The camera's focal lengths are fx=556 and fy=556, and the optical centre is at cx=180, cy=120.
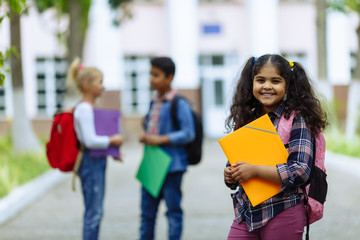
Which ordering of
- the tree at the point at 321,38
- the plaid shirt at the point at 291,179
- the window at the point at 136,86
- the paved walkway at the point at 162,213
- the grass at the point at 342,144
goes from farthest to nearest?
the window at the point at 136,86 < the tree at the point at 321,38 < the grass at the point at 342,144 < the paved walkway at the point at 162,213 < the plaid shirt at the point at 291,179

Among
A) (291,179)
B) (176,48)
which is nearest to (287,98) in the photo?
Result: (291,179)

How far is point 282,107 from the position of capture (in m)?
2.87

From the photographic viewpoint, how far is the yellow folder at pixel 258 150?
8.86 ft

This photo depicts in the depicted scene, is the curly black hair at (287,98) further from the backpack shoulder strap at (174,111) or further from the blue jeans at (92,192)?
the blue jeans at (92,192)

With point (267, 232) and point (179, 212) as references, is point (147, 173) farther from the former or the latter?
point (267, 232)

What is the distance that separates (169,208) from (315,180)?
2.08 metres

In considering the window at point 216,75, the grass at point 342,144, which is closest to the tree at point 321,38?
the grass at point 342,144

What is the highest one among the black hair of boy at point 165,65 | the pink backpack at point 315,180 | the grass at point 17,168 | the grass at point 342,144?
the black hair of boy at point 165,65

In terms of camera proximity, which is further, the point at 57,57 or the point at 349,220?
the point at 57,57

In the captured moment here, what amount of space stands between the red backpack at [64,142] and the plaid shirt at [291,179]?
2037 millimetres

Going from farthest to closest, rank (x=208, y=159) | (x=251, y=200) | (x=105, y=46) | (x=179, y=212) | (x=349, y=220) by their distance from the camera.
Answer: (x=105, y=46)
(x=208, y=159)
(x=349, y=220)
(x=179, y=212)
(x=251, y=200)

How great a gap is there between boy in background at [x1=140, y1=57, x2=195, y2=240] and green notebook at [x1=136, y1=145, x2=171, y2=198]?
63 mm

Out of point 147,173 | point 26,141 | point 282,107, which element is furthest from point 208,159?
point 282,107

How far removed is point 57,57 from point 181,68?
486cm
